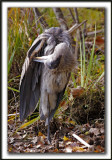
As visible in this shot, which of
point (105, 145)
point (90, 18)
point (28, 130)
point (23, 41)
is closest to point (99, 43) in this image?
point (90, 18)

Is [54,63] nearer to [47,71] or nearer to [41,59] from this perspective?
[41,59]

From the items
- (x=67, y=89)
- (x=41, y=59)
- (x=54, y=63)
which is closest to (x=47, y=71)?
(x=41, y=59)

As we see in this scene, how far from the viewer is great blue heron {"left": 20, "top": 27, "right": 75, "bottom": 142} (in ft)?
8.59

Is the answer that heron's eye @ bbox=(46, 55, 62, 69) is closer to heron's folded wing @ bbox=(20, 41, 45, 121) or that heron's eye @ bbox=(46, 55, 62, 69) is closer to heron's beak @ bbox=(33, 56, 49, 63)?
heron's beak @ bbox=(33, 56, 49, 63)

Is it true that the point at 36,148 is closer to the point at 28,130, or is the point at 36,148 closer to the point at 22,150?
the point at 22,150

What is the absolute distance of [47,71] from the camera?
283 cm

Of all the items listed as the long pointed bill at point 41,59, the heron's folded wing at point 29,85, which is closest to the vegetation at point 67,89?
the heron's folded wing at point 29,85

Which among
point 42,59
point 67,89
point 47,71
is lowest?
point 67,89

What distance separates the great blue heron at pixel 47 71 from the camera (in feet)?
8.59

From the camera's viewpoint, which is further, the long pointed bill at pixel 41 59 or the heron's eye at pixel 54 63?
the long pointed bill at pixel 41 59

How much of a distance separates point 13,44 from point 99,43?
7.16 ft

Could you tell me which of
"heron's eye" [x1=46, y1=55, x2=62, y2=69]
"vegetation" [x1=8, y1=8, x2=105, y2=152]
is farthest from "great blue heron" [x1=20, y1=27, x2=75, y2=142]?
"vegetation" [x1=8, y1=8, x2=105, y2=152]

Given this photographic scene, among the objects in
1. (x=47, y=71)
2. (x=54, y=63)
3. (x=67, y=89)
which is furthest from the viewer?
(x=67, y=89)

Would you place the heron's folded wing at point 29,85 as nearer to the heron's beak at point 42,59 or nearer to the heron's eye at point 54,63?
the heron's beak at point 42,59
